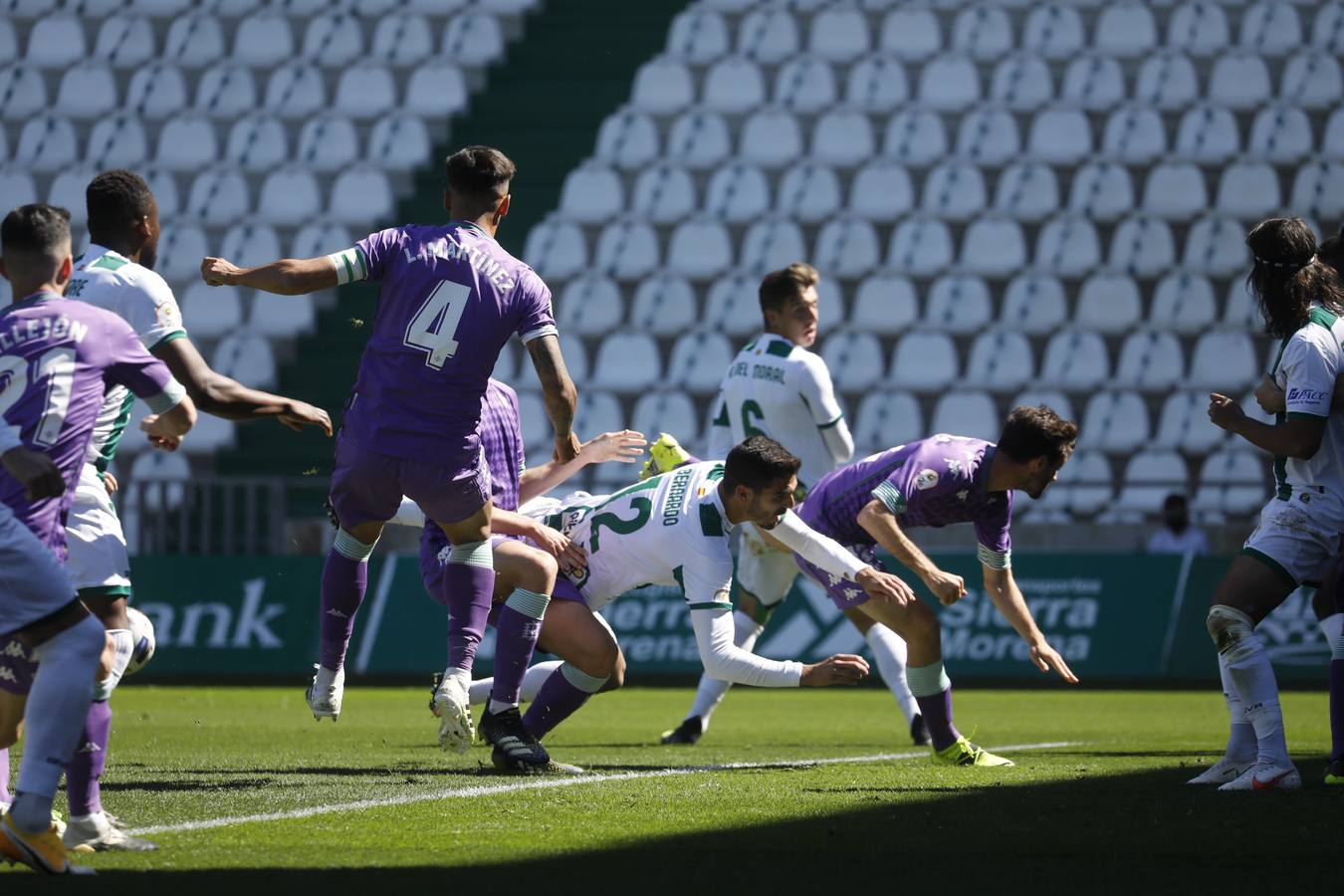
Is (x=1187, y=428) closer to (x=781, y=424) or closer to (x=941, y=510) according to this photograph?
(x=781, y=424)

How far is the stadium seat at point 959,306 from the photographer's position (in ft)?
58.1

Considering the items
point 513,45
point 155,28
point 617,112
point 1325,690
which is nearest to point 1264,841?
point 1325,690

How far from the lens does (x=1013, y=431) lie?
689cm

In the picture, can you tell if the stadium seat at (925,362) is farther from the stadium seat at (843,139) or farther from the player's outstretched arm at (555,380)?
the player's outstretched arm at (555,380)

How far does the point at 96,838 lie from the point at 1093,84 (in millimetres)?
16822

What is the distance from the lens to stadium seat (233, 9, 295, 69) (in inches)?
838

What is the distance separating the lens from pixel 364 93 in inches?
816

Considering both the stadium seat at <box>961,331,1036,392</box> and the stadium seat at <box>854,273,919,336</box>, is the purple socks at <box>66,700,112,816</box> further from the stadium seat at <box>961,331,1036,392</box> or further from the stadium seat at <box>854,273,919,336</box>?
the stadium seat at <box>854,273,919,336</box>

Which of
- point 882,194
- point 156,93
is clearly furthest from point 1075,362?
point 156,93

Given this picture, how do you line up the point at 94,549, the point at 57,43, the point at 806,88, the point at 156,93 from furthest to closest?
the point at 57,43 < the point at 156,93 < the point at 806,88 < the point at 94,549

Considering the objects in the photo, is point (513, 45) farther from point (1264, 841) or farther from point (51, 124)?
point (1264, 841)

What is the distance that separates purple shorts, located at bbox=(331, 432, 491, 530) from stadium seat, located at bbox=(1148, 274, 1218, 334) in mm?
12396

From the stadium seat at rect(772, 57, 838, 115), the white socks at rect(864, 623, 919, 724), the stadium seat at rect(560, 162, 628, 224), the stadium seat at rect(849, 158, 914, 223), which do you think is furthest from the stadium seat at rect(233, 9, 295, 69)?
the white socks at rect(864, 623, 919, 724)

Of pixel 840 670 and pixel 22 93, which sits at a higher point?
pixel 22 93
